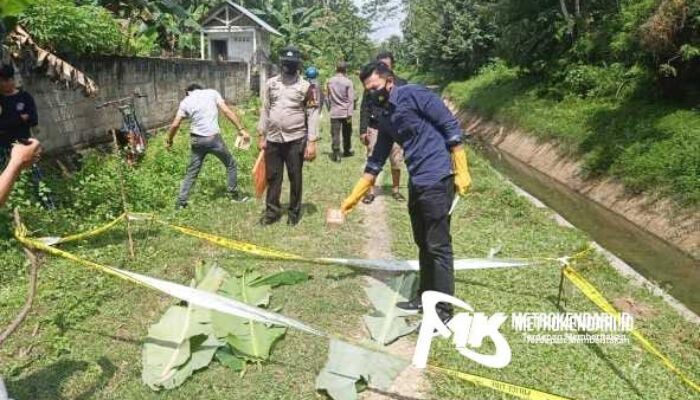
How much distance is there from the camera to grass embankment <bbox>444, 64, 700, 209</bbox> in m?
10.1

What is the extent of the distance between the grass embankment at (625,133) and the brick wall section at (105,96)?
9992 millimetres

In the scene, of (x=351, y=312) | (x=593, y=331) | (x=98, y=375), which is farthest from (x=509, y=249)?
(x=98, y=375)

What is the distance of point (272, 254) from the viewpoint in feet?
19.2

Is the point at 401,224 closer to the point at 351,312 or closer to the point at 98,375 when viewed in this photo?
the point at 351,312

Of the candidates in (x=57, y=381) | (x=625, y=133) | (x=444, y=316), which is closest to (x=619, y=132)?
(x=625, y=133)

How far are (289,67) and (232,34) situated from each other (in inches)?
→ 799

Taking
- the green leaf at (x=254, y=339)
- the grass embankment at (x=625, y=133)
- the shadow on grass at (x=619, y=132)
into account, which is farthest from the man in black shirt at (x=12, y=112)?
the shadow on grass at (x=619, y=132)

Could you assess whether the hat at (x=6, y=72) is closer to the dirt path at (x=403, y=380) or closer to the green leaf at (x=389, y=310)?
the dirt path at (x=403, y=380)

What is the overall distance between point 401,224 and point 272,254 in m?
2.28

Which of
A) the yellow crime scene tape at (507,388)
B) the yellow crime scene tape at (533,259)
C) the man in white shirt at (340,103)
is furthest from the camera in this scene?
the man in white shirt at (340,103)

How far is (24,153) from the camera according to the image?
2.38 m

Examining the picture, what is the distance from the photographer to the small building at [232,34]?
80.7ft

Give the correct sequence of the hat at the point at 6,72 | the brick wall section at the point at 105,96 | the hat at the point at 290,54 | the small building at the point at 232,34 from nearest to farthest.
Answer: the hat at the point at 6,72, the hat at the point at 290,54, the brick wall section at the point at 105,96, the small building at the point at 232,34

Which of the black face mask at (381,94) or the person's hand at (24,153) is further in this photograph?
the black face mask at (381,94)
